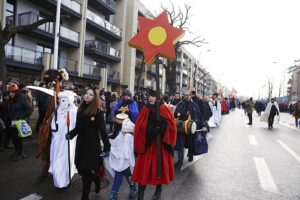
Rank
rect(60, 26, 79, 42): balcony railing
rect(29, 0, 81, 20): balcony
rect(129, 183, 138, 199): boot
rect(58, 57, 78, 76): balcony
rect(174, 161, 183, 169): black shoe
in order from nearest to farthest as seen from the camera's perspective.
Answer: rect(129, 183, 138, 199): boot
rect(174, 161, 183, 169): black shoe
rect(29, 0, 81, 20): balcony
rect(60, 26, 79, 42): balcony railing
rect(58, 57, 78, 76): balcony

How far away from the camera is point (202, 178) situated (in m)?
6.40

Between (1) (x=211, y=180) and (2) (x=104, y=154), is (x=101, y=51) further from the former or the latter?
(2) (x=104, y=154)

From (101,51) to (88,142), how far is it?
2844cm

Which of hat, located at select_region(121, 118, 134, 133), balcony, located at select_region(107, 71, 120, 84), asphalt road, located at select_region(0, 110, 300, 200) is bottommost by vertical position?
asphalt road, located at select_region(0, 110, 300, 200)

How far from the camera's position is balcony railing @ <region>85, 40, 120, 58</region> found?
30.0m

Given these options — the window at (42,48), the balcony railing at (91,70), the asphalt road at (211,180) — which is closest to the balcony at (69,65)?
the window at (42,48)

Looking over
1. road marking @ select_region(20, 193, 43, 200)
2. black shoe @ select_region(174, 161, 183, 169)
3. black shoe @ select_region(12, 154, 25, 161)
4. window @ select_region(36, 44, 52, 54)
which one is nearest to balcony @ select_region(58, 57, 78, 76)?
window @ select_region(36, 44, 52, 54)

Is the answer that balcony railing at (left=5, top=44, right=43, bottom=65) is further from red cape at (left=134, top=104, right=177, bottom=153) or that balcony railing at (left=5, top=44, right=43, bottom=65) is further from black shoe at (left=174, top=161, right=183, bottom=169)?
red cape at (left=134, top=104, right=177, bottom=153)

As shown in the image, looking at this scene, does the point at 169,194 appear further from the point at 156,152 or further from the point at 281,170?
the point at 281,170

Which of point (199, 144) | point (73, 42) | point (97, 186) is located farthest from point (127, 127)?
point (73, 42)

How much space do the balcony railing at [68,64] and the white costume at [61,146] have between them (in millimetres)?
21306

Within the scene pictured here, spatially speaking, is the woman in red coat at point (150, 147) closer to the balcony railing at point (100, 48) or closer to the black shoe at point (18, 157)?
the black shoe at point (18, 157)

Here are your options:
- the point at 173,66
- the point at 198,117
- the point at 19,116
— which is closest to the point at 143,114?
the point at 198,117

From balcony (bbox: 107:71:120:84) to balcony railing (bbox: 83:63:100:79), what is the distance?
263 centimetres
